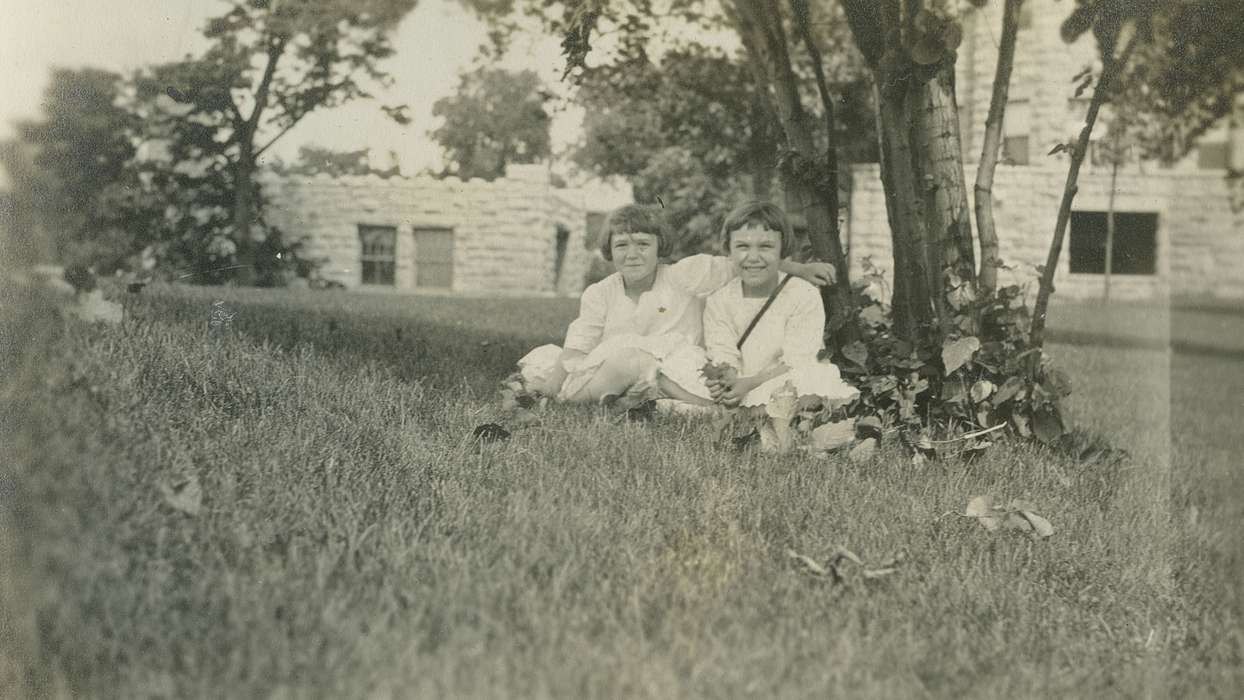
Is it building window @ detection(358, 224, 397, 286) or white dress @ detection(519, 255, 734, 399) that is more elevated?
building window @ detection(358, 224, 397, 286)

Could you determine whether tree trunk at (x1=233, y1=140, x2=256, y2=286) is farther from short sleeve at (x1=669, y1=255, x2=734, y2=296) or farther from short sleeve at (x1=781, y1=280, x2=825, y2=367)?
short sleeve at (x1=781, y1=280, x2=825, y2=367)

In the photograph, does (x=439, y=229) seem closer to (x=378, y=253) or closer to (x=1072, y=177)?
(x=378, y=253)

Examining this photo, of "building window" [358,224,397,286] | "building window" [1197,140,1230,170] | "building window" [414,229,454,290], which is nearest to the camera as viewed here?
"building window" [1197,140,1230,170]

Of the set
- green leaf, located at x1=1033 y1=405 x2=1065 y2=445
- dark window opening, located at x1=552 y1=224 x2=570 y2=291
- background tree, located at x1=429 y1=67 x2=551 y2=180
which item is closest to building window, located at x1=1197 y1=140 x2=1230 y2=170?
green leaf, located at x1=1033 y1=405 x2=1065 y2=445

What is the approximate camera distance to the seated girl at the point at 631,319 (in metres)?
4.08

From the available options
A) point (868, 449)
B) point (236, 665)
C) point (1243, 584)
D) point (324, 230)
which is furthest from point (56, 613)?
point (324, 230)

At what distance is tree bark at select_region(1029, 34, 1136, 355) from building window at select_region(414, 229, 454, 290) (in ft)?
36.9

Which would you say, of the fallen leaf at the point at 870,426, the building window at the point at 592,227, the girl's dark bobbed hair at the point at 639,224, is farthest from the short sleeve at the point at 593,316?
the building window at the point at 592,227

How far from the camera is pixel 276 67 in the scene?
4273 mm

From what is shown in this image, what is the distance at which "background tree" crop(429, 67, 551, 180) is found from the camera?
1785 cm

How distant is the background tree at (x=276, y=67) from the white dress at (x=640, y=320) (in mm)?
1257

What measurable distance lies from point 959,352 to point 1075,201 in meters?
14.0

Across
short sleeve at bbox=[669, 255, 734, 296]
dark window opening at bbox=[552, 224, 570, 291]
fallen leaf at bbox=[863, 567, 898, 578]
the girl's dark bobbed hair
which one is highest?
dark window opening at bbox=[552, 224, 570, 291]

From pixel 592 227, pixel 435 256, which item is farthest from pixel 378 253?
pixel 592 227
